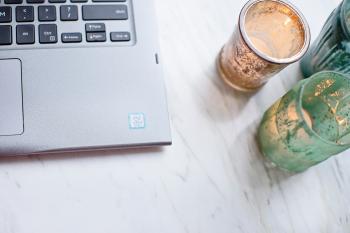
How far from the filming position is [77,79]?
0.43 metres

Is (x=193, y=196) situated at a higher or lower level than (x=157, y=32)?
lower

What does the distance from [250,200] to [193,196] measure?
57mm

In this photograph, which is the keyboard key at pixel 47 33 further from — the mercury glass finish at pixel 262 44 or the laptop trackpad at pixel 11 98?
the mercury glass finish at pixel 262 44

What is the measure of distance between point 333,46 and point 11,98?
0.32 meters

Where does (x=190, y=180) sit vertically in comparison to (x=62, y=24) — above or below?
below

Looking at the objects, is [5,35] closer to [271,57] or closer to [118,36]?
[118,36]

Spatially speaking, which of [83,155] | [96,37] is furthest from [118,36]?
[83,155]

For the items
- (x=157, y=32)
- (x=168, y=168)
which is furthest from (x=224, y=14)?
(x=168, y=168)

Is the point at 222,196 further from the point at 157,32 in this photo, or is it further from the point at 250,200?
the point at 157,32

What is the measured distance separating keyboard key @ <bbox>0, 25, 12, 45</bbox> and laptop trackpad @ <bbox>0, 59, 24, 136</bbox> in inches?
0.7

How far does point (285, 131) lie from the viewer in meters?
0.42

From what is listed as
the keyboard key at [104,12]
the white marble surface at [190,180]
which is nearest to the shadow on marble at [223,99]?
the white marble surface at [190,180]

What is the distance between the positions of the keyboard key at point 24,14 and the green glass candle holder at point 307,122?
25 centimetres

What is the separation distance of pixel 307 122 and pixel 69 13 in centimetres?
26
